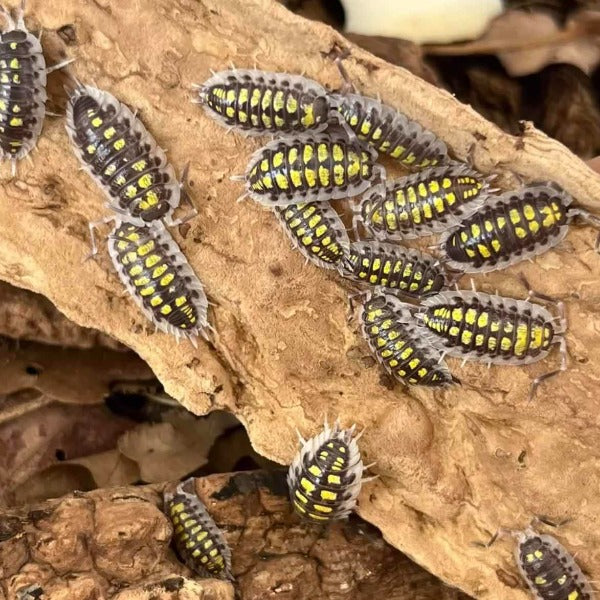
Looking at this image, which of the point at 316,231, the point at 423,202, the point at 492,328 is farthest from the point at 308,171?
the point at 492,328

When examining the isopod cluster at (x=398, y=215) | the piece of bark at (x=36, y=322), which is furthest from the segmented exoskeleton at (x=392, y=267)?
the piece of bark at (x=36, y=322)

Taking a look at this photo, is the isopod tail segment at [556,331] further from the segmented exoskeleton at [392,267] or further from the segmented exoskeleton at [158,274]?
the segmented exoskeleton at [158,274]

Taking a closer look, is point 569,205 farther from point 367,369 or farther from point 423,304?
point 367,369

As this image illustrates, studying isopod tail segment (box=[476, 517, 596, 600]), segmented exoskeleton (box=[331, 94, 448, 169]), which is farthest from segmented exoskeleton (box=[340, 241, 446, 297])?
isopod tail segment (box=[476, 517, 596, 600])

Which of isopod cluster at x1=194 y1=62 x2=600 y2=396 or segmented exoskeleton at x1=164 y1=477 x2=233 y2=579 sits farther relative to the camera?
segmented exoskeleton at x1=164 y1=477 x2=233 y2=579

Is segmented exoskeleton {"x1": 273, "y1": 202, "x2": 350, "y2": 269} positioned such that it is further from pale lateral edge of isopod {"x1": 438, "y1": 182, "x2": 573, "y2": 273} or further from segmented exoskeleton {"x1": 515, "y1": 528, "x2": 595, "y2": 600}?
segmented exoskeleton {"x1": 515, "y1": 528, "x2": 595, "y2": 600}

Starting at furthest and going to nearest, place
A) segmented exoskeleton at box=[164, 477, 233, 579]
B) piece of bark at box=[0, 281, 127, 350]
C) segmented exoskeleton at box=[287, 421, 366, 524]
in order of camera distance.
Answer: piece of bark at box=[0, 281, 127, 350]
segmented exoskeleton at box=[164, 477, 233, 579]
segmented exoskeleton at box=[287, 421, 366, 524]
